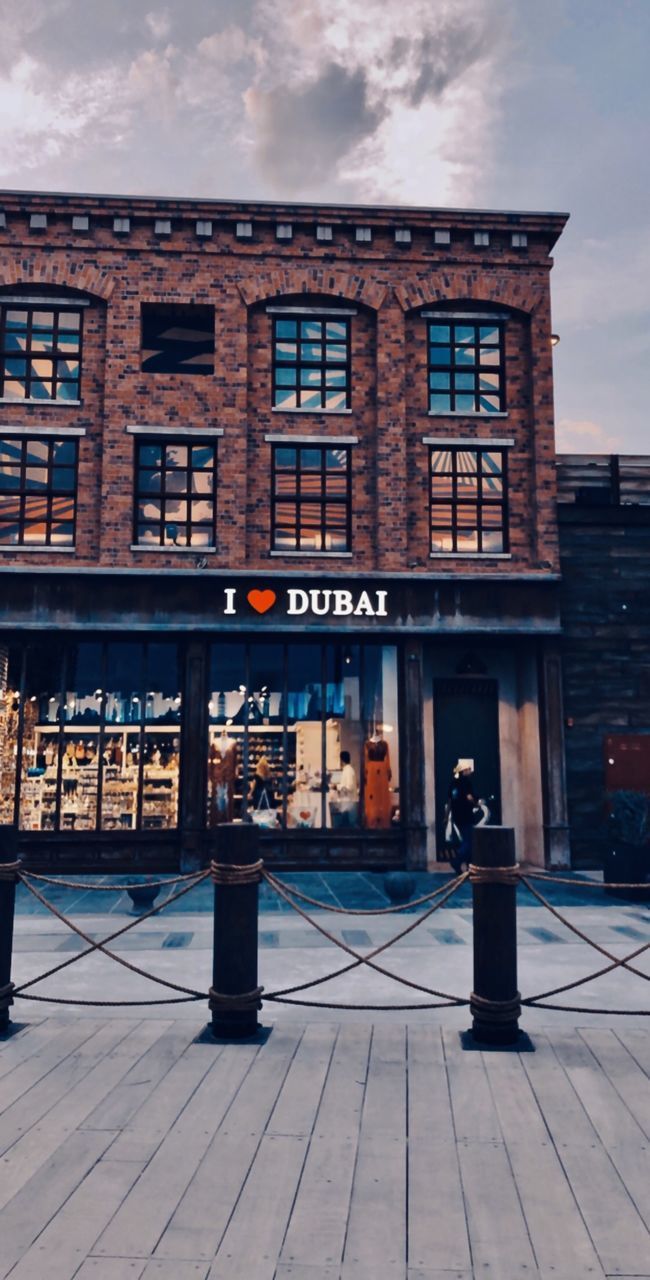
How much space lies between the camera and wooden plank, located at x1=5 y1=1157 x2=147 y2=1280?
9.51 ft

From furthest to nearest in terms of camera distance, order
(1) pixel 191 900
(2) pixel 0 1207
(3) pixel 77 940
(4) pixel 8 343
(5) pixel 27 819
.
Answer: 1. (4) pixel 8 343
2. (5) pixel 27 819
3. (1) pixel 191 900
4. (3) pixel 77 940
5. (2) pixel 0 1207

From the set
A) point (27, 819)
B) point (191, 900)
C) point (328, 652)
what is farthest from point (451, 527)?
point (27, 819)

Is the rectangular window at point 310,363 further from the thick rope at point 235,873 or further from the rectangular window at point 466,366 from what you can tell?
the thick rope at point 235,873

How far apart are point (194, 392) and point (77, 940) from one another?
31.3 ft

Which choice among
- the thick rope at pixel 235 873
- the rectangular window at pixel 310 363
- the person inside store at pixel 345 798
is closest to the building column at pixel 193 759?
the person inside store at pixel 345 798

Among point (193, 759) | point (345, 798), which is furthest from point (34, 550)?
point (345, 798)

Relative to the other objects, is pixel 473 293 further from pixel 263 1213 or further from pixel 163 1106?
pixel 263 1213

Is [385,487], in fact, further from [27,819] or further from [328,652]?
[27,819]

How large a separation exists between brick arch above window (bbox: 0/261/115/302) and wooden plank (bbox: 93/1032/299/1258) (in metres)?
13.3

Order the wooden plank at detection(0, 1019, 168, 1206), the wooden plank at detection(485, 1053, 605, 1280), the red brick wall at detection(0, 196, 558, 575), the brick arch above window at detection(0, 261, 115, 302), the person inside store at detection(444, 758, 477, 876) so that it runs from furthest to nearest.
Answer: the brick arch above window at detection(0, 261, 115, 302)
the red brick wall at detection(0, 196, 558, 575)
the person inside store at detection(444, 758, 477, 876)
the wooden plank at detection(0, 1019, 168, 1206)
the wooden plank at detection(485, 1053, 605, 1280)

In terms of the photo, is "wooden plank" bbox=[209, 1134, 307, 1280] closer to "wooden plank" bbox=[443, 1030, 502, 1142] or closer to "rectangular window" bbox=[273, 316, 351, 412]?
"wooden plank" bbox=[443, 1030, 502, 1142]

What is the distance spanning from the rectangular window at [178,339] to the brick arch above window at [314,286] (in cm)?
88

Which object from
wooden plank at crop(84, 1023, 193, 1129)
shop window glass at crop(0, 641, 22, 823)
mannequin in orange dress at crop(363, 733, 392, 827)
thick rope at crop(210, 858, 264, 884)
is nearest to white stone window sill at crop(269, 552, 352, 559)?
mannequin in orange dress at crop(363, 733, 392, 827)

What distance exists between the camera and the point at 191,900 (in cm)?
1134
